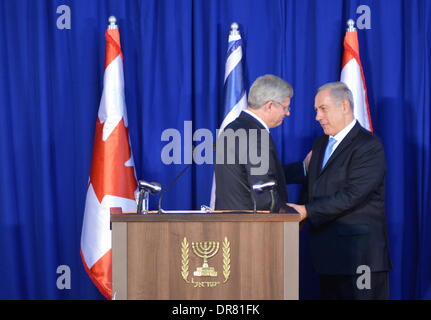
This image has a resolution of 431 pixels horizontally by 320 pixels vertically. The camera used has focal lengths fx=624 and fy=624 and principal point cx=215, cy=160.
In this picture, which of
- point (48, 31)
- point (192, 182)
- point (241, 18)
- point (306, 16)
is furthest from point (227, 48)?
point (48, 31)

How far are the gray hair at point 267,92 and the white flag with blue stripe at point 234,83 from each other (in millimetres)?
842

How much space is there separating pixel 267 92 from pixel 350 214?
806mm

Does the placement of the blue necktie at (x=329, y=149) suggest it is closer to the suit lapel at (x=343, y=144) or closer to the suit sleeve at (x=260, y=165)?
the suit lapel at (x=343, y=144)

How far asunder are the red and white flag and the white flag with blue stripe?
72 cm

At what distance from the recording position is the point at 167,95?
4.48 metres

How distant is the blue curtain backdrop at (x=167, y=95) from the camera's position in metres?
4.46

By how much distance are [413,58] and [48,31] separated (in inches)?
104

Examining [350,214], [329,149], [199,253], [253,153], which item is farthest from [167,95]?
[199,253]

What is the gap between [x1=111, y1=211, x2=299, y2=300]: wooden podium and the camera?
2.50 meters

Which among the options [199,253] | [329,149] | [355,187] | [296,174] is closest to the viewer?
[199,253]

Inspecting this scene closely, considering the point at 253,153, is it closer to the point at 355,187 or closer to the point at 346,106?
the point at 355,187

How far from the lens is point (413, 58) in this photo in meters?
4.48

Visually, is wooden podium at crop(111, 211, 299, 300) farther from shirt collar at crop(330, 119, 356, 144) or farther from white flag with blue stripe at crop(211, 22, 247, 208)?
white flag with blue stripe at crop(211, 22, 247, 208)

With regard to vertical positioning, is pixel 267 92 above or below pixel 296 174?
above
